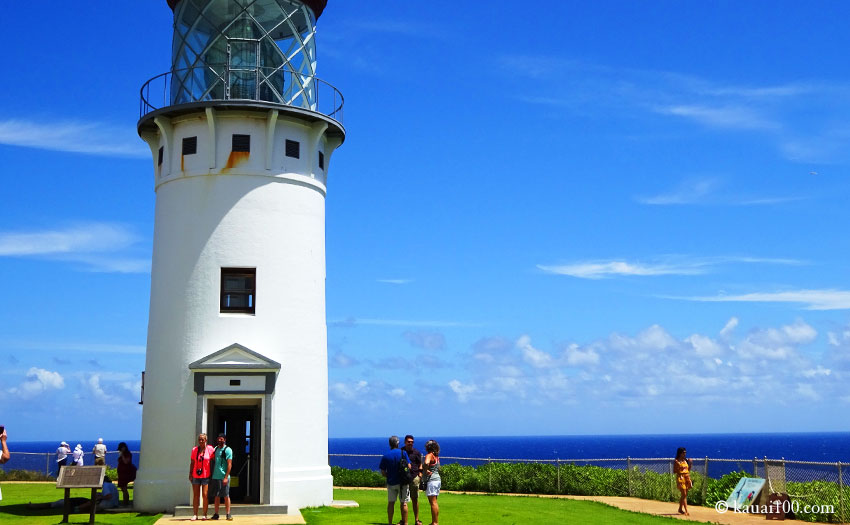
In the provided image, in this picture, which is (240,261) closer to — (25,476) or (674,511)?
(674,511)

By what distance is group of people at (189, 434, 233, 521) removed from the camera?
17.3m

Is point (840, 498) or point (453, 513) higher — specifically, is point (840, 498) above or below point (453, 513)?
above

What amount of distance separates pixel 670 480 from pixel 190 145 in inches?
625

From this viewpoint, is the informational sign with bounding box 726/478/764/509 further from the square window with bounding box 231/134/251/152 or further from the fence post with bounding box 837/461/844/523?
the square window with bounding box 231/134/251/152

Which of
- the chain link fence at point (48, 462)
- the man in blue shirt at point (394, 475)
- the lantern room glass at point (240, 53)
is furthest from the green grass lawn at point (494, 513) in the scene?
the chain link fence at point (48, 462)

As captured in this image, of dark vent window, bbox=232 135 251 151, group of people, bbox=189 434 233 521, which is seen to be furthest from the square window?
group of people, bbox=189 434 233 521

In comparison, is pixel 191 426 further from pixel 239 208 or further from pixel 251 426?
pixel 239 208

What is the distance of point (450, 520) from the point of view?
17.7 metres

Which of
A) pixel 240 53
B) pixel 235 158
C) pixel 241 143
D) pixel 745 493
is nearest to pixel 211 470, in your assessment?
pixel 235 158

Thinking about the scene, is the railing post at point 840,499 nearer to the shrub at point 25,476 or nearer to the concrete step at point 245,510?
the concrete step at point 245,510

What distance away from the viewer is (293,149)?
21.7 metres

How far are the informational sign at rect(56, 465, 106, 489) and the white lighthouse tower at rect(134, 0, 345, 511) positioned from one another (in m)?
2.74

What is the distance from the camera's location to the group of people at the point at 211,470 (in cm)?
1728

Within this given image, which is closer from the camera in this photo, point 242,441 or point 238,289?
point 238,289
